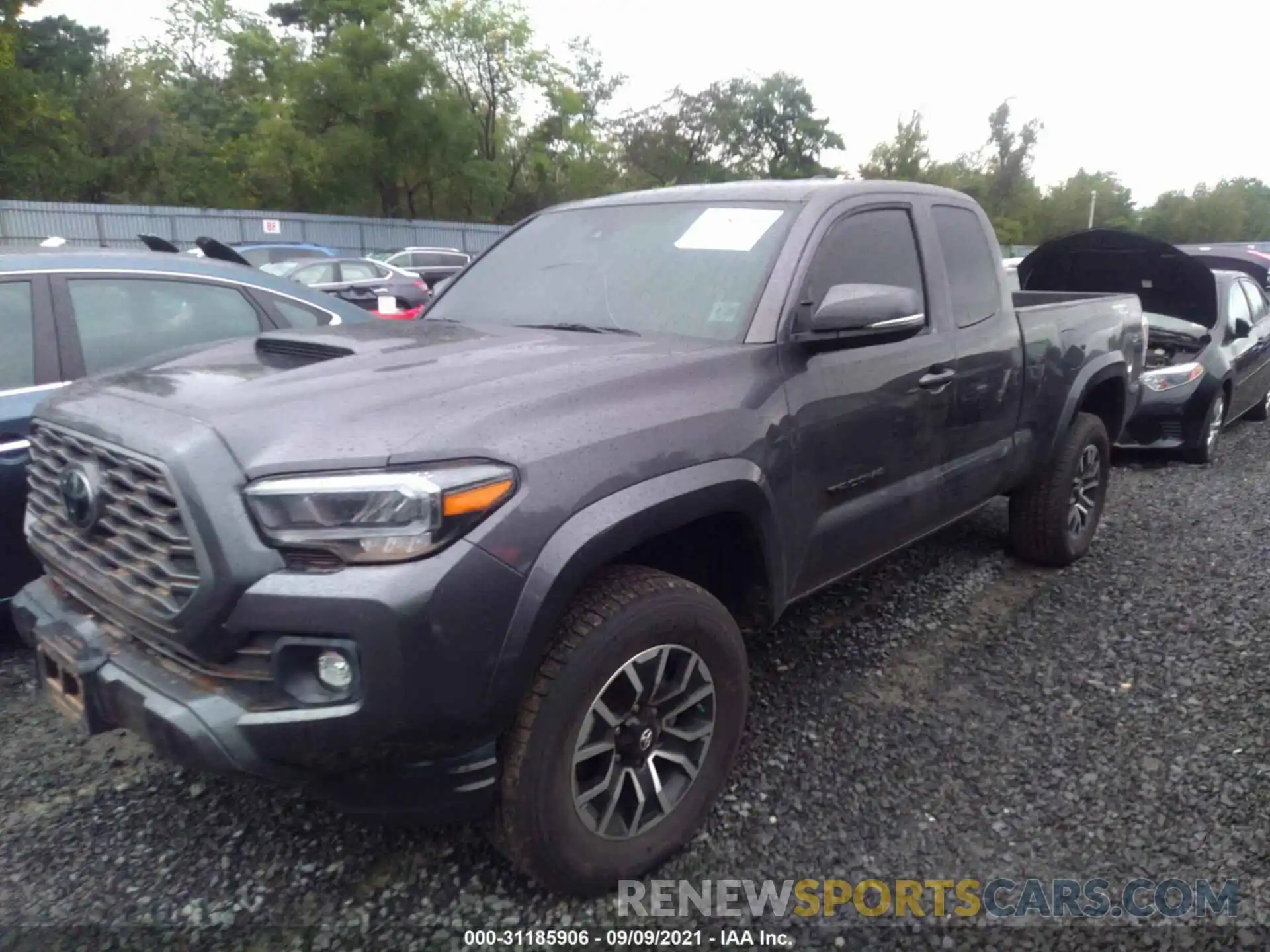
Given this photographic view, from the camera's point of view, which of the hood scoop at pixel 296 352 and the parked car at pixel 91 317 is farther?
the parked car at pixel 91 317

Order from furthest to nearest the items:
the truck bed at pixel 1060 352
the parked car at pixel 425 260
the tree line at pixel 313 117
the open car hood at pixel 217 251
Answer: the tree line at pixel 313 117
the parked car at pixel 425 260
the open car hood at pixel 217 251
the truck bed at pixel 1060 352

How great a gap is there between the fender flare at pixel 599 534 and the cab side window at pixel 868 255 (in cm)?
76

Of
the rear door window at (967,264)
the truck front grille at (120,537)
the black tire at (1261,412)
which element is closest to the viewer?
the truck front grille at (120,537)

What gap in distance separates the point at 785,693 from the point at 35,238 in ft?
89.9

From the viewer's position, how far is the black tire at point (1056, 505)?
4602mm

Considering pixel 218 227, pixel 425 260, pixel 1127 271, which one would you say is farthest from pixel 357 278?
pixel 218 227

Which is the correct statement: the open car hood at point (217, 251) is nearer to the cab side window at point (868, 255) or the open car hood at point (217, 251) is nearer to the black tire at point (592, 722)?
the cab side window at point (868, 255)

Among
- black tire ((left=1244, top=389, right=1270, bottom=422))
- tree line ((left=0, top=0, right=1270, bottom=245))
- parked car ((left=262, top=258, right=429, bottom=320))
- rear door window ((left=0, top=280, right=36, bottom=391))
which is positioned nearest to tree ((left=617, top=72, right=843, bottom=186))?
tree line ((left=0, top=0, right=1270, bottom=245))

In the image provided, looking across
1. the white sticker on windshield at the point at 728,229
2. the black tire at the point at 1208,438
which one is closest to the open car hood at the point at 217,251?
the white sticker on windshield at the point at 728,229

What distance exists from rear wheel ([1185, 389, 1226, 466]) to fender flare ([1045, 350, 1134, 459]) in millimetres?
2655

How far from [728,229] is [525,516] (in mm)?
1561

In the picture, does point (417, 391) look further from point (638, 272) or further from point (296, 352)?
point (638, 272)

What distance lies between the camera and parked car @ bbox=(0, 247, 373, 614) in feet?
11.5

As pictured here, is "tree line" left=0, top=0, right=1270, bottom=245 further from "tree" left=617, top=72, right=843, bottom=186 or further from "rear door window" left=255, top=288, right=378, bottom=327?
"rear door window" left=255, top=288, right=378, bottom=327
